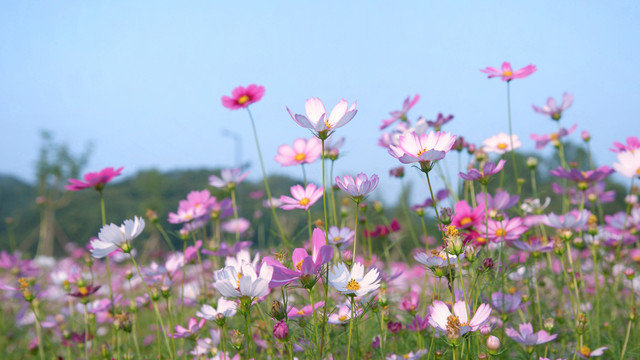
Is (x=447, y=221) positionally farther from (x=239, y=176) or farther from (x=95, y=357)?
(x=95, y=357)

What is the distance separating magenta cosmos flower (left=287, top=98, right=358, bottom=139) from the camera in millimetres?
782

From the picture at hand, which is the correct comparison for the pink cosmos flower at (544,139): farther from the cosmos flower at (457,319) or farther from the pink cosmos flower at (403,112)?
the cosmos flower at (457,319)

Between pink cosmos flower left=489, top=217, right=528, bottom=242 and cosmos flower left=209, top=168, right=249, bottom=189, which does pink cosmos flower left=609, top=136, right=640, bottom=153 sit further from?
cosmos flower left=209, top=168, right=249, bottom=189

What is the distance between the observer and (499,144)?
168cm

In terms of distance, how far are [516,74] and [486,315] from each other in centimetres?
91

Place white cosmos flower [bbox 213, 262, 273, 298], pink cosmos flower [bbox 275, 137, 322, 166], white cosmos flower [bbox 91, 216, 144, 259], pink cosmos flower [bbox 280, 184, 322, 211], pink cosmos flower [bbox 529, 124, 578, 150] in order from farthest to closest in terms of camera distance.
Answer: pink cosmos flower [bbox 529, 124, 578, 150] → pink cosmos flower [bbox 275, 137, 322, 166] → pink cosmos flower [bbox 280, 184, 322, 211] → white cosmos flower [bbox 91, 216, 144, 259] → white cosmos flower [bbox 213, 262, 273, 298]

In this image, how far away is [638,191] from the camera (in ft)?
7.88

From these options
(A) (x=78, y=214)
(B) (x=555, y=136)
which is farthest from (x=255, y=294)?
(A) (x=78, y=214)

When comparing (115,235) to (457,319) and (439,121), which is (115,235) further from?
(439,121)

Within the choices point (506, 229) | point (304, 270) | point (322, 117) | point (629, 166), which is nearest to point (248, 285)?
point (304, 270)

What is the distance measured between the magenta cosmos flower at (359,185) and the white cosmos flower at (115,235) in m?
0.46

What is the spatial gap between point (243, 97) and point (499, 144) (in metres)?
0.94

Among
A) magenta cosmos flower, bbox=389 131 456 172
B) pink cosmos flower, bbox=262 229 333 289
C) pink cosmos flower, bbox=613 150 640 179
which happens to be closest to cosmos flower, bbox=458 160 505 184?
magenta cosmos flower, bbox=389 131 456 172

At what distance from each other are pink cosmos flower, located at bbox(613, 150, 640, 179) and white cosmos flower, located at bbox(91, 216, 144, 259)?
1278mm
